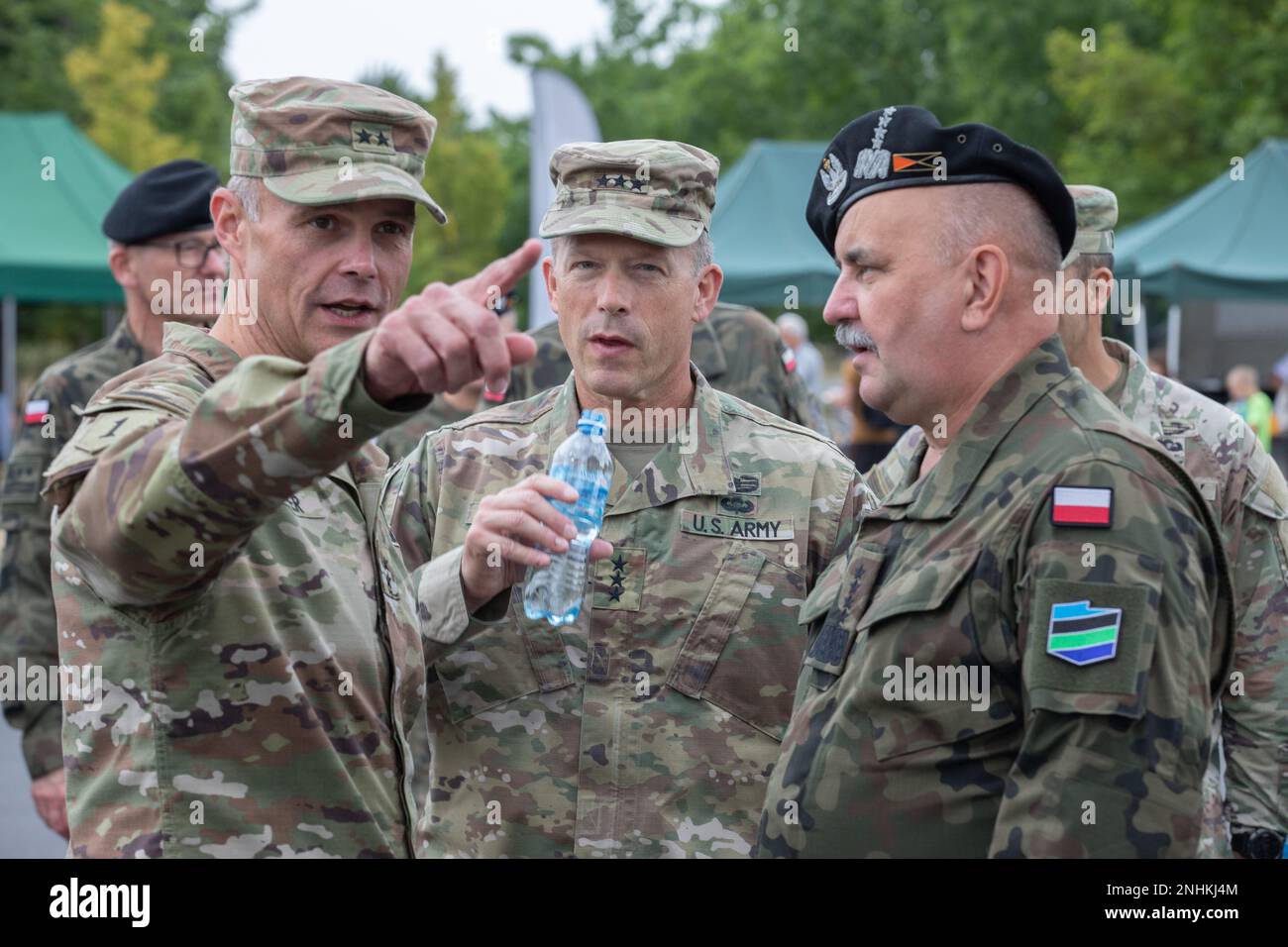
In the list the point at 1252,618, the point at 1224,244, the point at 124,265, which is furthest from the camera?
the point at 1224,244

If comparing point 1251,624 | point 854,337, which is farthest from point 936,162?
point 1251,624

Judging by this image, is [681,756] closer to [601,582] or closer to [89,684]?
[601,582]

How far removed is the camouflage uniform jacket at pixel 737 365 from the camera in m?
5.64

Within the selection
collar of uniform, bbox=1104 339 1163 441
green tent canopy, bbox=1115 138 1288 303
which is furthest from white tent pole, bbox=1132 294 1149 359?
collar of uniform, bbox=1104 339 1163 441

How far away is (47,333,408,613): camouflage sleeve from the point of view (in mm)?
2062

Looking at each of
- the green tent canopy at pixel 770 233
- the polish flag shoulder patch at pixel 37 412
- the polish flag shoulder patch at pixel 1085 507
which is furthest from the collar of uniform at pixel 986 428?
the green tent canopy at pixel 770 233

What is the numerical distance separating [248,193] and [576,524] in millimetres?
979

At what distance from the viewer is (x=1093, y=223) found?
4137 mm

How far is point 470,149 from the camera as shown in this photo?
38062 mm

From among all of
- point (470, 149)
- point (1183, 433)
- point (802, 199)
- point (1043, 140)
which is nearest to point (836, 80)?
point (1043, 140)

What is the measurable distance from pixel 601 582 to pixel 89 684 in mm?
1270

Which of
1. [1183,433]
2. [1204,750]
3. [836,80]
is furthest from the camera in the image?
[836,80]

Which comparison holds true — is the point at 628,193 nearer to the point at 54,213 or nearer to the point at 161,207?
the point at 161,207

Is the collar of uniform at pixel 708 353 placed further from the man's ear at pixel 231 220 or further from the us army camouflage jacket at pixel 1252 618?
the man's ear at pixel 231 220
